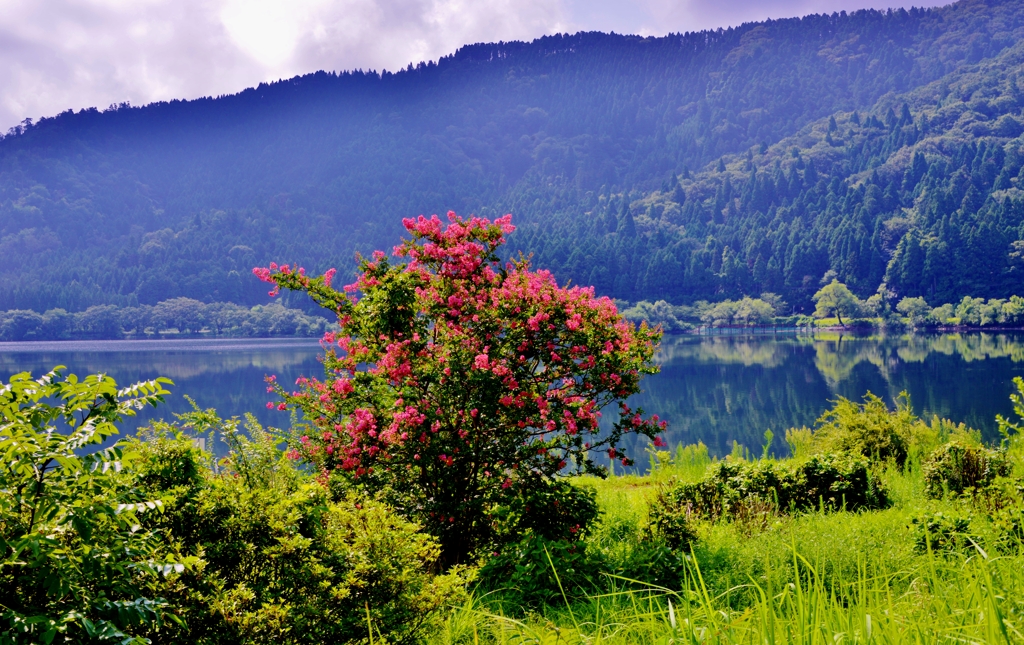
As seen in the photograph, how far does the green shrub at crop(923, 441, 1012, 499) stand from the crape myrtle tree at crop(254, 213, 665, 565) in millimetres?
3870

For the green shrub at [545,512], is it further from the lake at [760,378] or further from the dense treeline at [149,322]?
the dense treeline at [149,322]

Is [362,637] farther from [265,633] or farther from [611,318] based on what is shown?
[611,318]

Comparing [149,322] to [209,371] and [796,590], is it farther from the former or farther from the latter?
[796,590]

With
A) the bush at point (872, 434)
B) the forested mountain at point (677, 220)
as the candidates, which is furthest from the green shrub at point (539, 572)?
the forested mountain at point (677, 220)

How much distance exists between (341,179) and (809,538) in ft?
662

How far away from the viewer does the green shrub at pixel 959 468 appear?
7.89m

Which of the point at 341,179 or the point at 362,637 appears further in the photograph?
the point at 341,179

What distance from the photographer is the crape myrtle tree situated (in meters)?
6.02

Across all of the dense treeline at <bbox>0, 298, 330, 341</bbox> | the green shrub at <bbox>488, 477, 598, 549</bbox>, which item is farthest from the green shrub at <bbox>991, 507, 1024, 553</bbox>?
the dense treeline at <bbox>0, 298, 330, 341</bbox>

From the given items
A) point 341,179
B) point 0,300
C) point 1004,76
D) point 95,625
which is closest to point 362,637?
point 95,625

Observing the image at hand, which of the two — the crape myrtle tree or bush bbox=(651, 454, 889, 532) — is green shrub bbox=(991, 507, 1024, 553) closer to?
bush bbox=(651, 454, 889, 532)

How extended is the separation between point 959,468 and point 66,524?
8629 mm

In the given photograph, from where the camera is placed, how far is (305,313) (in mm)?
119812

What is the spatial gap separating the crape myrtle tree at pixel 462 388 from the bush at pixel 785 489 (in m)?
1.64
